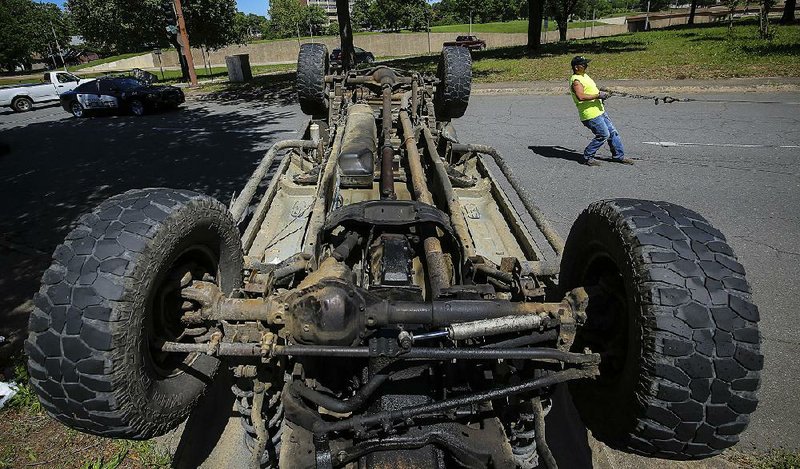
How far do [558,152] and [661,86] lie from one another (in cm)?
805

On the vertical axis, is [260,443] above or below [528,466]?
above

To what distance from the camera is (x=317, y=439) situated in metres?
2.15

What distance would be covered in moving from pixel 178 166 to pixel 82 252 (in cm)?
773

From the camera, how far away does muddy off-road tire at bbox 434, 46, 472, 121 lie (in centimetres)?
784

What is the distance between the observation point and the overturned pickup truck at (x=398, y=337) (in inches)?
77.7

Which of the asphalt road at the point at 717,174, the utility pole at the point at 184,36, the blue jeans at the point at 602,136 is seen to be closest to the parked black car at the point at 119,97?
the utility pole at the point at 184,36

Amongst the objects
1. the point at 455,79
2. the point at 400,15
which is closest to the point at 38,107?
the point at 455,79

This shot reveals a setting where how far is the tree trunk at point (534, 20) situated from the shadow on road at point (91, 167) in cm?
1451

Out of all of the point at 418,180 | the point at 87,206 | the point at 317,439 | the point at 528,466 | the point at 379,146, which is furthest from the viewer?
the point at 87,206

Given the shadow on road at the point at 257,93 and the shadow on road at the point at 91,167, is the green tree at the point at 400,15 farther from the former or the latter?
the shadow on road at the point at 91,167

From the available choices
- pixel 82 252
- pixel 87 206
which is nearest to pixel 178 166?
pixel 87 206

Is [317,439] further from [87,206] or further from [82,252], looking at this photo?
[87,206]

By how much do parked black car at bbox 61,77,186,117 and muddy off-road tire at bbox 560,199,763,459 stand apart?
1762 cm

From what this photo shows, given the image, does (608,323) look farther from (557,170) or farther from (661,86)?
(661,86)
